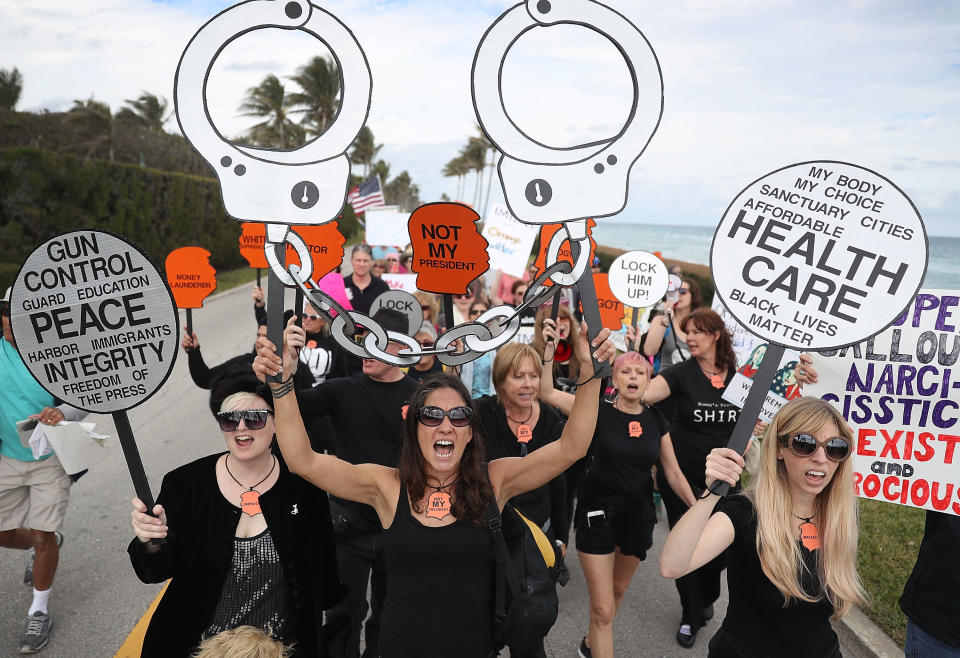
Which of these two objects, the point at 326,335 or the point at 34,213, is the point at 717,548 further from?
the point at 34,213

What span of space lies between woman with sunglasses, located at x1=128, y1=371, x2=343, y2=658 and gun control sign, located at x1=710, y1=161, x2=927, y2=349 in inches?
71.9

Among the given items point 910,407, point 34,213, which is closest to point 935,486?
point 910,407

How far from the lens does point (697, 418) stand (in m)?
4.49

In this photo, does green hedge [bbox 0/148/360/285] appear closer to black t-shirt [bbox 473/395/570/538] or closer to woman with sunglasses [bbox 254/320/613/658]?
black t-shirt [bbox 473/395/570/538]

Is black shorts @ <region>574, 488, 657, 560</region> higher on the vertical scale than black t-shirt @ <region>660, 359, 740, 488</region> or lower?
lower

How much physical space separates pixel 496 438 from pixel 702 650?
187 centimetres

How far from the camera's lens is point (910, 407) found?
10.8ft

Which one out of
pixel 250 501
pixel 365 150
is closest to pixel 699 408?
pixel 250 501

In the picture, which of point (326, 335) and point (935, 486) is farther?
point (326, 335)

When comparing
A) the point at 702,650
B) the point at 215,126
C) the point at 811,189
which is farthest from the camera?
the point at 702,650

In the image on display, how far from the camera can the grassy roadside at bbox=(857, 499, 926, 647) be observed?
4.49 m

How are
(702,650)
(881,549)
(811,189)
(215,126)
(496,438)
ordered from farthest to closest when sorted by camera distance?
(881,549), (702,650), (496,438), (811,189), (215,126)

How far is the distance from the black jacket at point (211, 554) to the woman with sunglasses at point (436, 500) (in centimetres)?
27

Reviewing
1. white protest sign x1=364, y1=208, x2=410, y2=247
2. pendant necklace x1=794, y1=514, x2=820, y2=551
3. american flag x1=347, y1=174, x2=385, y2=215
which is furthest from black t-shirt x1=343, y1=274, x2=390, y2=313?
american flag x1=347, y1=174, x2=385, y2=215
